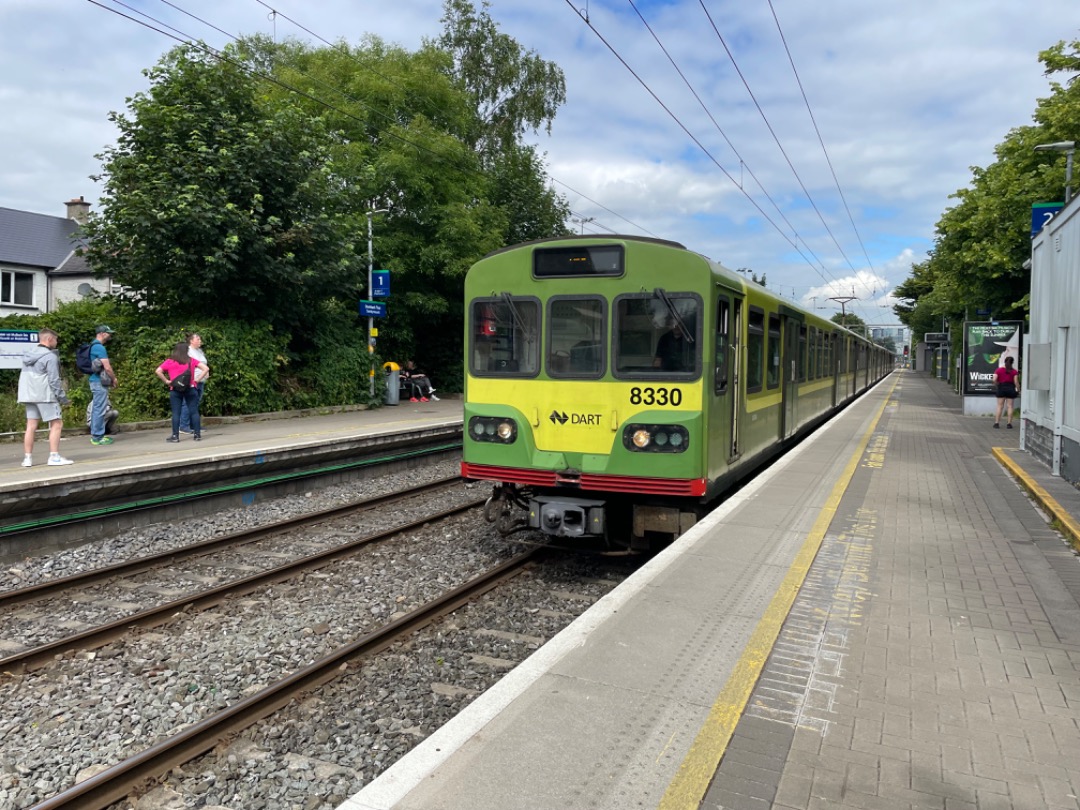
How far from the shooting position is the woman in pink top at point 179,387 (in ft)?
40.6

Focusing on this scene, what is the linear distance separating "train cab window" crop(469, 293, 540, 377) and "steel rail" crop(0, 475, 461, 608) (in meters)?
3.36

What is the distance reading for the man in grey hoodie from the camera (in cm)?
925

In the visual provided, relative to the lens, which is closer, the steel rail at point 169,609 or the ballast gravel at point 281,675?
the ballast gravel at point 281,675

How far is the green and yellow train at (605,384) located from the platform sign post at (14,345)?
9.65 meters

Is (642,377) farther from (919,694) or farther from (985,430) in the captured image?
(985,430)

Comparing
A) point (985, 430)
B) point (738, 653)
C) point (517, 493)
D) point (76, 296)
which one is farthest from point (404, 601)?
point (76, 296)

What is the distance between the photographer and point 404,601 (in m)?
6.40

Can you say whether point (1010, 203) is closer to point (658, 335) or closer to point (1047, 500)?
point (1047, 500)

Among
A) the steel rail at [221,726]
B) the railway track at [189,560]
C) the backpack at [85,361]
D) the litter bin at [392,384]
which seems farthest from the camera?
the litter bin at [392,384]

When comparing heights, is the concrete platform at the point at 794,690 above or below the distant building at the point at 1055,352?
below

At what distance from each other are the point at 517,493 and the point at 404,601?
4.81ft

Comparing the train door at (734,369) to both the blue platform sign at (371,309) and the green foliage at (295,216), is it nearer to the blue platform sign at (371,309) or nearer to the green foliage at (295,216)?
the green foliage at (295,216)

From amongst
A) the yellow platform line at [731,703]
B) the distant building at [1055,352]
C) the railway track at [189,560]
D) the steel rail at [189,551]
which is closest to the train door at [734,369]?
the yellow platform line at [731,703]

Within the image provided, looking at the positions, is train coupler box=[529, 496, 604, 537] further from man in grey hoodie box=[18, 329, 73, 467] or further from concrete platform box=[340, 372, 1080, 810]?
man in grey hoodie box=[18, 329, 73, 467]
